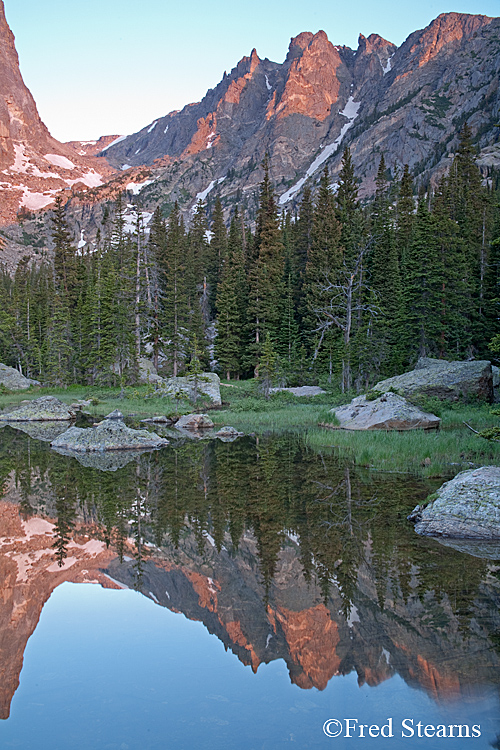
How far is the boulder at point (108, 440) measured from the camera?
18.3 m

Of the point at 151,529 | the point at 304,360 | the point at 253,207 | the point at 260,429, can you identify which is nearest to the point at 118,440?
the point at 260,429

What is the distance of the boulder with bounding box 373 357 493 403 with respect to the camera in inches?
896

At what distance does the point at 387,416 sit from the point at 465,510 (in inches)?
439

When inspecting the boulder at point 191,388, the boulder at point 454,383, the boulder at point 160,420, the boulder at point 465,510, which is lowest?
the boulder at point 160,420

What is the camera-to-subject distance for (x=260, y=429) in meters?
23.3

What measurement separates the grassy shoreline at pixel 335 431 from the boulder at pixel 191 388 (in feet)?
1.96

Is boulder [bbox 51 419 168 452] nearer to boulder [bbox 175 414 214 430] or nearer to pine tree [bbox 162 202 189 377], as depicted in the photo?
boulder [bbox 175 414 214 430]

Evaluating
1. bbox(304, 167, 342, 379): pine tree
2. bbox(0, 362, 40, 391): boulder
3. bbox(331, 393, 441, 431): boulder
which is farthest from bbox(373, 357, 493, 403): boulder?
bbox(0, 362, 40, 391): boulder

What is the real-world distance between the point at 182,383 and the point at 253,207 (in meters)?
178

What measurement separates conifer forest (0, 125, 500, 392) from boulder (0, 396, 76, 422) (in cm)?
538

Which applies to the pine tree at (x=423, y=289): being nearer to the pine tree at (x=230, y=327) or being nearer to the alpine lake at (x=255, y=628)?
the pine tree at (x=230, y=327)

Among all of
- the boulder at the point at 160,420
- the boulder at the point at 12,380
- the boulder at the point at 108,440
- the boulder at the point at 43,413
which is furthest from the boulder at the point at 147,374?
the boulder at the point at 108,440

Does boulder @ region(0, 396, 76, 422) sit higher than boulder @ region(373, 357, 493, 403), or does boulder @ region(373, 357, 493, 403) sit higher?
boulder @ region(373, 357, 493, 403)

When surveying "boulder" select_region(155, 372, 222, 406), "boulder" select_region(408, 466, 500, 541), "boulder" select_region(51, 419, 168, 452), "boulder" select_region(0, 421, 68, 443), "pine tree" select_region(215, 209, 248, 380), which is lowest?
"boulder" select_region(0, 421, 68, 443)
